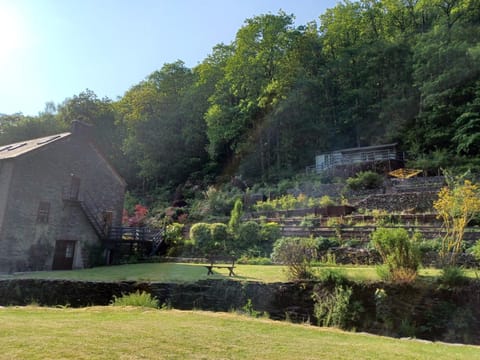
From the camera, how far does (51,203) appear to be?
19.2 meters

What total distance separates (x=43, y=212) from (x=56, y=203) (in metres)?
0.82

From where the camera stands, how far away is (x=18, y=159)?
17.9 m

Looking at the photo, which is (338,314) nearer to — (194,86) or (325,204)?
(325,204)

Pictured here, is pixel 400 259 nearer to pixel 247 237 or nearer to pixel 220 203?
pixel 247 237

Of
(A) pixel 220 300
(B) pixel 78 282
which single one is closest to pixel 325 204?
(A) pixel 220 300

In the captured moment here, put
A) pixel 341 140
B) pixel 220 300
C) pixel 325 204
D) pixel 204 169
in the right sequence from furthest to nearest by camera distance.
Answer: pixel 204 169, pixel 341 140, pixel 325 204, pixel 220 300

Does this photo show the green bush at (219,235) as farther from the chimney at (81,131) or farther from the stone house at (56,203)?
the chimney at (81,131)

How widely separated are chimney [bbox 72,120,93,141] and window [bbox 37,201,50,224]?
180 inches

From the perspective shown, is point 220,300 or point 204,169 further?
point 204,169

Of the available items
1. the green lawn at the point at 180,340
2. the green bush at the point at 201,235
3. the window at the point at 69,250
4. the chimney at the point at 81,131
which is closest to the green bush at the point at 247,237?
the green bush at the point at 201,235

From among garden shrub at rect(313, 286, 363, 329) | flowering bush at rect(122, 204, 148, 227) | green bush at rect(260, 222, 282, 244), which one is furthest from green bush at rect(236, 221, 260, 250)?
flowering bush at rect(122, 204, 148, 227)

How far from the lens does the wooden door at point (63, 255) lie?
63.2 ft

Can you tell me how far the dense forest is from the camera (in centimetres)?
3203

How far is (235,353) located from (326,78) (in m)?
39.2
